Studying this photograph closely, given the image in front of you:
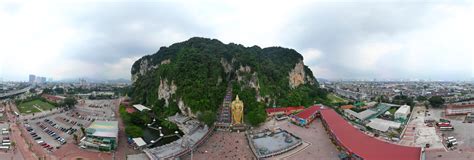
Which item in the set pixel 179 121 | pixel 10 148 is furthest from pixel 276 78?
pixel 10 148

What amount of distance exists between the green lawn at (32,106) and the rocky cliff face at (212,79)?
1838 cm

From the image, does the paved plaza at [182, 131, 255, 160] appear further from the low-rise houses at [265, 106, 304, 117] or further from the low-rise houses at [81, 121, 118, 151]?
the low-rise houses at [265, 106, 304, 117]

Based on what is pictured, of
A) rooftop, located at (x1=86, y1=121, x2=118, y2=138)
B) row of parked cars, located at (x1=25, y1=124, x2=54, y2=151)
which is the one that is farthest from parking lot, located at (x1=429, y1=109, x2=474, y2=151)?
row of parked cars, located at (x1=25, y1=124, x2=54, y2=151)

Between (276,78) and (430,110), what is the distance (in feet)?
92.4

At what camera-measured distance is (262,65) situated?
5462 cm

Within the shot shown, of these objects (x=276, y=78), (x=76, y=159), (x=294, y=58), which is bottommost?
(x=76, y=159)

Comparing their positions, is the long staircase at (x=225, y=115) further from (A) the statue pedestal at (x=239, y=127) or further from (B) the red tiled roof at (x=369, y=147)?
(B) the red tiled roof at (x=369, y=147)

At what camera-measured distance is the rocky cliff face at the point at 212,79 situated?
43.4 metres

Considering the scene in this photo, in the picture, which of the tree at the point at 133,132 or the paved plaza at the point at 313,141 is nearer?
the paved plaza at the point at 313,141

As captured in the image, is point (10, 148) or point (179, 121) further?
point (179, 121)

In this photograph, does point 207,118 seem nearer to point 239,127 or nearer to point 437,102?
point 239,127

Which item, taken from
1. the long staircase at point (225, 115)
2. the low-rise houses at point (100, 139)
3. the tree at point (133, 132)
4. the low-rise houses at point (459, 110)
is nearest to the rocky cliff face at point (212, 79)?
the long staircase at point (225, 115)

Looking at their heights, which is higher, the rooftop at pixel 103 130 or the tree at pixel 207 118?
A: the tree at pixel 207 118

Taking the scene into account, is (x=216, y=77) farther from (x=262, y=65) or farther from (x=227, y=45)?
(x=227, y=45)
